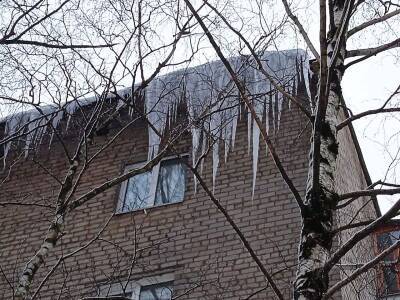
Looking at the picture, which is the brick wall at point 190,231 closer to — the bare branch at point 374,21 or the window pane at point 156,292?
the window pane at point 156,292

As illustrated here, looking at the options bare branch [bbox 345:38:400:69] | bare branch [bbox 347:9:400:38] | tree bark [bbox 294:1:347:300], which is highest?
bare branch [bbox 347:9:400:38]

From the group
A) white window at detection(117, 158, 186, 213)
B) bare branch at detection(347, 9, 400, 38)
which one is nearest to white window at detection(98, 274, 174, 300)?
white window at detection(117, 158, 186, 213)

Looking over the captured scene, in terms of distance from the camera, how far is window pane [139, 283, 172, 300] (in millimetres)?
7172

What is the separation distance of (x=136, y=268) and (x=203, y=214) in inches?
36.9

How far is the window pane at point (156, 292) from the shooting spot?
23.5ft

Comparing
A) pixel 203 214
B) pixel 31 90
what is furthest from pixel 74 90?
pixel 203 214

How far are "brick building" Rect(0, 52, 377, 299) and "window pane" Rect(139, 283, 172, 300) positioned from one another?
11 mm

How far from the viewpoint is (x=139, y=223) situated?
770 centimetres

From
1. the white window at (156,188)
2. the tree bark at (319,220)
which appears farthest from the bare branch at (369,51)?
the white window at (156,188)

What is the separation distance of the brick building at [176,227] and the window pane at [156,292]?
0.04 ft

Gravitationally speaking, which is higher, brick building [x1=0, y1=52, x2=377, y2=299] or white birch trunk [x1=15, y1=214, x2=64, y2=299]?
brick building [x1=0, y1=52, x2=377, y2=299]

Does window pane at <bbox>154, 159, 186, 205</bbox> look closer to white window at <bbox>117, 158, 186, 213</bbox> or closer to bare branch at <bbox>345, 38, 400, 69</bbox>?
white window at <bbox>117, 158, 186, 213</bbox>

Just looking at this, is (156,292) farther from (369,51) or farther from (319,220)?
(319,220)

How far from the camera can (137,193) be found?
27.2 feet
